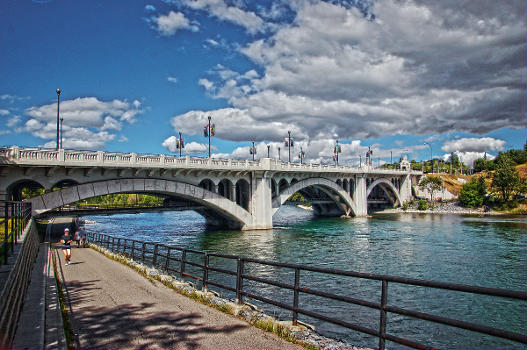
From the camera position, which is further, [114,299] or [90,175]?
[90,175]

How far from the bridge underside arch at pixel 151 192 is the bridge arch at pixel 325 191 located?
7.10 meters

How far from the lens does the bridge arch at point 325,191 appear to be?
178 ft

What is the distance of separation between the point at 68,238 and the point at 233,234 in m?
27.5

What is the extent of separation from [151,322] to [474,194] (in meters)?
91.5

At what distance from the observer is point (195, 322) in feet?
25.9

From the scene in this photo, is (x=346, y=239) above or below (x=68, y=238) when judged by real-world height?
below

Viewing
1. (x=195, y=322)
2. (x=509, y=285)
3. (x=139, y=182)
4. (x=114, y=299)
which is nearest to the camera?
(x=195, y=322)

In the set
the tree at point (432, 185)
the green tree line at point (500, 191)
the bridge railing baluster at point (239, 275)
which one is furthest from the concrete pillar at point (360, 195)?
the bridge railing baluster at point (239, 275)

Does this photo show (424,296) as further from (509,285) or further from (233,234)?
(233,234)

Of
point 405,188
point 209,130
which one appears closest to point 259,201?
point 209,130

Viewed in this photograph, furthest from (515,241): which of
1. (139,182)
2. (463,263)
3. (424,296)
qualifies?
(139,182)

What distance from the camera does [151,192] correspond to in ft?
134

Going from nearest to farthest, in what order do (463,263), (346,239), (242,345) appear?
(242,345) < (463,263) < (346,239)

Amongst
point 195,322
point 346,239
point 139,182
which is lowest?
point 346,239
